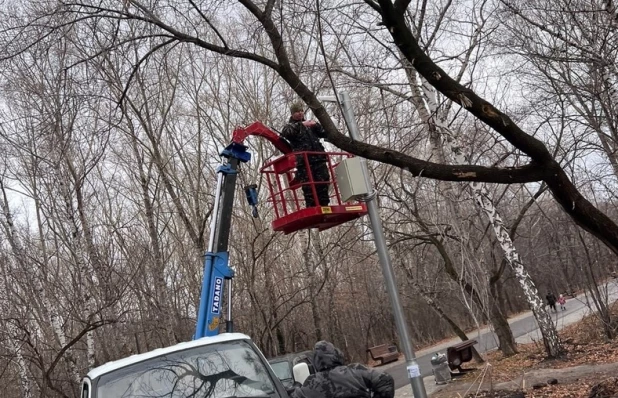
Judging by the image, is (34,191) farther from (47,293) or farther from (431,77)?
(431,77)

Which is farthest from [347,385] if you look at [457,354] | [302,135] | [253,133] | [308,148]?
[457,354]

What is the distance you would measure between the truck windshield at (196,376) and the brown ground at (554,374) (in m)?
3.82

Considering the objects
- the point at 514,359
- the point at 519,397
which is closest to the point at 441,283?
the point at 514,359

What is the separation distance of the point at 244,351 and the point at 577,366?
29.6 feet

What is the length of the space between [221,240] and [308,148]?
5.78 feet

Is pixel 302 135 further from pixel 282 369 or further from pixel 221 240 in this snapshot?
pixel 282 369

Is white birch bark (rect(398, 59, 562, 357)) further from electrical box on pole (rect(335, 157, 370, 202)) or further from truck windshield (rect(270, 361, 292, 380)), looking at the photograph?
electrical box on pole (rect(335, 157, 370, 202))

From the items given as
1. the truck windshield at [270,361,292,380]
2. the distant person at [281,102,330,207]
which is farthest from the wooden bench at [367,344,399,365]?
the distant person at [281,102,330,207]

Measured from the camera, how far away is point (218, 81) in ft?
60.8

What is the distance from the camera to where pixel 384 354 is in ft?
87.1

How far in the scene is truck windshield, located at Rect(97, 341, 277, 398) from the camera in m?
4.82

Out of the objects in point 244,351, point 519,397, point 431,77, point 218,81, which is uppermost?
point 218,81

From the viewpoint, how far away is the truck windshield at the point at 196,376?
15.8 ft

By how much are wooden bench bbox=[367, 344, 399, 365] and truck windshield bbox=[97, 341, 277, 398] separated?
21.9 meters
